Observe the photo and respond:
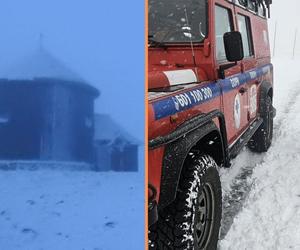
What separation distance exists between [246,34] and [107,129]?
4177 mm

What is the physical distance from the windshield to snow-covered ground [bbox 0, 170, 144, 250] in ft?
7.66

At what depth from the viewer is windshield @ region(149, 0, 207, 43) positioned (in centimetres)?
394

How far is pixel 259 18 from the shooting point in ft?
21.6

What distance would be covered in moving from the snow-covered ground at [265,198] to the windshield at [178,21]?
1.59 m

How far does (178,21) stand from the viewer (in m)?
4.01

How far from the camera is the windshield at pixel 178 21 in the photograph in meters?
3.94

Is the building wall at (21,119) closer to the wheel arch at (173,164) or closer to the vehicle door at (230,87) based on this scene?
the wheel arch at (173,164)

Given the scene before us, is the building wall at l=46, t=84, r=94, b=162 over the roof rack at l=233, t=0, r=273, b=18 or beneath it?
beneath

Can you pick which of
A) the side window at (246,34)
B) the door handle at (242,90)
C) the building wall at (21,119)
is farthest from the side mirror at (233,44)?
the building wall at (21,119)

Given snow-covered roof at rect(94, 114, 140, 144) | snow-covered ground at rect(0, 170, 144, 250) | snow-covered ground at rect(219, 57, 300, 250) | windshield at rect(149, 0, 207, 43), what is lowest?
snow-covered ground at rect(219, 57, 300, 250)

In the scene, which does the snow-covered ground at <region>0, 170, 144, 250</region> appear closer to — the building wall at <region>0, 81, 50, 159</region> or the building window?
the building wall at <region>0, 81, 50, 159</region>

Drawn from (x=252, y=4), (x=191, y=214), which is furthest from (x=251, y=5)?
(x=191, y=214)

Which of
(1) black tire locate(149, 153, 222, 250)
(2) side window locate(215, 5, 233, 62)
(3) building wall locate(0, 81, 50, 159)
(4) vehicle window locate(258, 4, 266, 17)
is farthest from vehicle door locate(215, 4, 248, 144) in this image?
(3) building wall locate(0, 81, 50, 159)

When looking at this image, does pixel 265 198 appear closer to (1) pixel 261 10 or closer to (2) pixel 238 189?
(2) pixel 238 189
